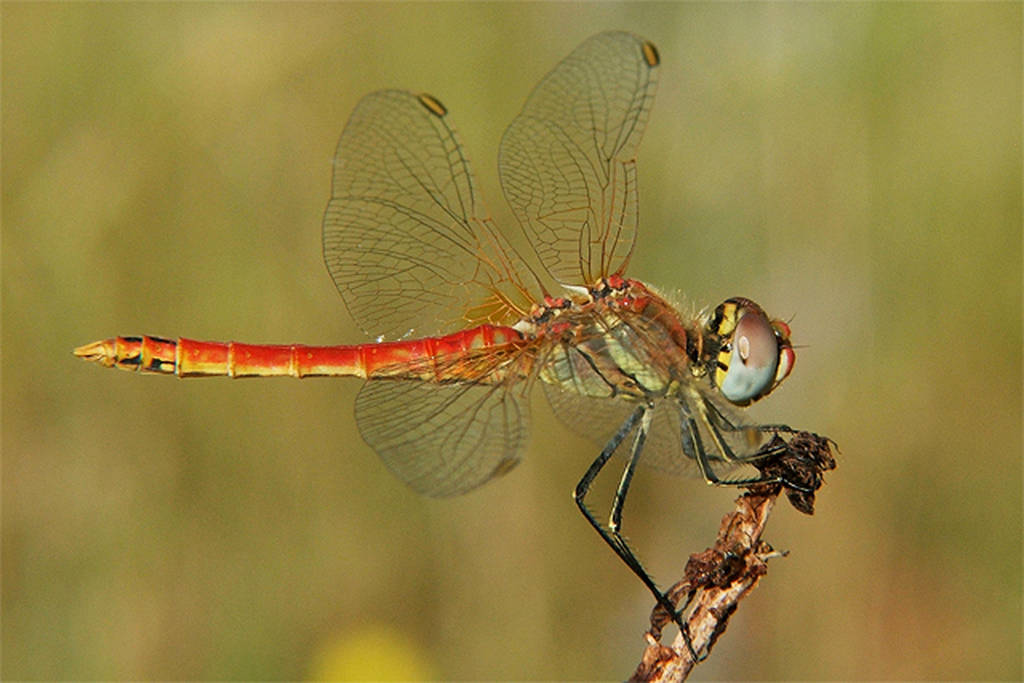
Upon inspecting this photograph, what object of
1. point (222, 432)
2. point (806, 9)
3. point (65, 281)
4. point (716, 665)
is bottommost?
point (716, 665)

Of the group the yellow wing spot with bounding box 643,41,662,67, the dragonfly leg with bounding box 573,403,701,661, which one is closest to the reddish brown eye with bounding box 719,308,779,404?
the dragonfly leg with bounding box 573,403,701,661

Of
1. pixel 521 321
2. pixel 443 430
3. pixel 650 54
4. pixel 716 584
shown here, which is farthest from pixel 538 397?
pixel 716 584

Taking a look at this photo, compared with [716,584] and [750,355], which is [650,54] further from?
[716,584]

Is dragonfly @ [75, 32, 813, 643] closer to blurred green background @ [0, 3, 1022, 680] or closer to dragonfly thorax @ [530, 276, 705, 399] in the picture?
dragonfly thorax @ [530, 276, 705, 399]

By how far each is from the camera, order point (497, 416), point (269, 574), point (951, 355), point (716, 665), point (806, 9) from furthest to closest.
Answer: point (806, 9), point (951, 355), point (716, 665), point (269, 574), point (497, 416)

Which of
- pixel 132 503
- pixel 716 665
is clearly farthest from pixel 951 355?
pixel 132 503

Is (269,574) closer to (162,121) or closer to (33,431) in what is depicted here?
(33,431)
